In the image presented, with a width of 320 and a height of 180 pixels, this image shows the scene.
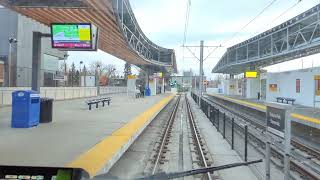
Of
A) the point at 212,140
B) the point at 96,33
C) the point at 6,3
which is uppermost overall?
the point at 6,3

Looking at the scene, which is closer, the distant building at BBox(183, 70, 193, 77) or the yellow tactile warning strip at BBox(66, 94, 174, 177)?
the yellow tactile warning strip at BBox(66, 94, 174, 177)

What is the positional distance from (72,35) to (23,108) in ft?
11.3

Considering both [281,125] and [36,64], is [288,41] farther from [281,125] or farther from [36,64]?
[281,125]

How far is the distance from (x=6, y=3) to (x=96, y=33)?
12.0ft

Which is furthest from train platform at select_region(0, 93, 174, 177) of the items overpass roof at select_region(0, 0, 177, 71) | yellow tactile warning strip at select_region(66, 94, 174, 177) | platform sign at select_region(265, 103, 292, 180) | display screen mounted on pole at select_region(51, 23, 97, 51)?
overpass roof at select_region(0, 0, 177, 71)

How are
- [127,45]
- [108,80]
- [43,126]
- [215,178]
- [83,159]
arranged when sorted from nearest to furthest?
[83,159] → [215,178] → [43,126] → [127,45] → [108,80]

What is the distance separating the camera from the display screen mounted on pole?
17891 millimetres

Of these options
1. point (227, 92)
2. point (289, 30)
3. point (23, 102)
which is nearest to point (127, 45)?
point (289, 30)

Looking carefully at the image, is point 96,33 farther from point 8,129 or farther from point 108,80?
point 108,80

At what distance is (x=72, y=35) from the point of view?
17844 millimetres

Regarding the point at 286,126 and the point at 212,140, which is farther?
the point at 212,140

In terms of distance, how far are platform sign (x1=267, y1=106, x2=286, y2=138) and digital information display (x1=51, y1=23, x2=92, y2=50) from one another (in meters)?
10.3

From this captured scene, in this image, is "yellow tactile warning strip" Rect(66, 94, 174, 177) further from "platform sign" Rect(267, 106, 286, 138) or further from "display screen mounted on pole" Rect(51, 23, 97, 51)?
"display screen mounted on pole" Rect(51, 23, 97, 51)

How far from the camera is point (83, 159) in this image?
10.0 metres
